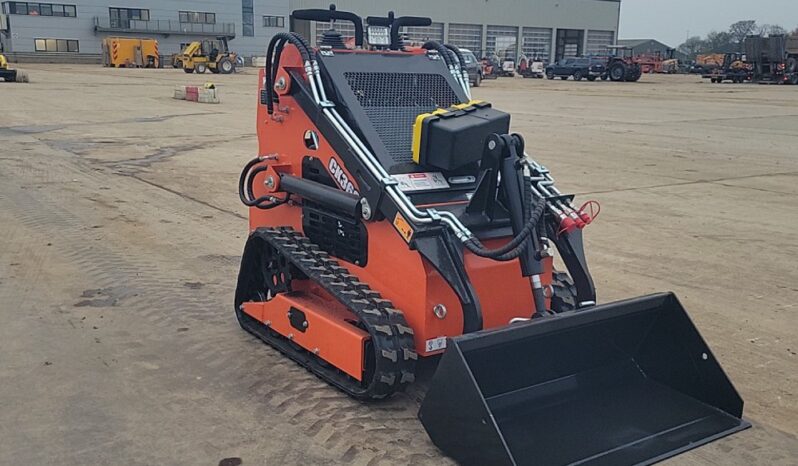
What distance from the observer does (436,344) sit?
11.8 feet

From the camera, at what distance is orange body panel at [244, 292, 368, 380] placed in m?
3.67

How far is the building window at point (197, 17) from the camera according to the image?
2653 inches

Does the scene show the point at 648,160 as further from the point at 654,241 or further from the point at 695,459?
the point at 695,459

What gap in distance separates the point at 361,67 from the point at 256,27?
70963 millimetres

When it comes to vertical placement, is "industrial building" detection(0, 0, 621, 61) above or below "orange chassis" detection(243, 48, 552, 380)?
above

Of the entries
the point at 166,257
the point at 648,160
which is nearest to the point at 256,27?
the point at 648,160

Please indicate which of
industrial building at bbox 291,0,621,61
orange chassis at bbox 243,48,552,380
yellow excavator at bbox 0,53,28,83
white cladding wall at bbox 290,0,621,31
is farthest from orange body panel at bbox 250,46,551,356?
industrial building at bbox 291,0,621,61

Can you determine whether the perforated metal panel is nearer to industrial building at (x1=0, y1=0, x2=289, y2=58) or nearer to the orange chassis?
industrial building at (x1=0, y1=0, x2=289, y2=58)

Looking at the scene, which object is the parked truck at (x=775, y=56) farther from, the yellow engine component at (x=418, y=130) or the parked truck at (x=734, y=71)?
the yellow engine component at (x=418, y=130)

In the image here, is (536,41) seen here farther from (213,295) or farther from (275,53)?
(275,53)

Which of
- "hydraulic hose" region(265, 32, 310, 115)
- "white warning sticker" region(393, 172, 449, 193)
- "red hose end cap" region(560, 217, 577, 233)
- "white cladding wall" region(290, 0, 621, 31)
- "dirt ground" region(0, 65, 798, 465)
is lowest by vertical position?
"dirt ground" region(0, 65, 798, 465)

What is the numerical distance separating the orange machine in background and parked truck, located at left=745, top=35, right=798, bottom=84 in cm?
3967

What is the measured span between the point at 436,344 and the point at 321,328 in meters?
0.64

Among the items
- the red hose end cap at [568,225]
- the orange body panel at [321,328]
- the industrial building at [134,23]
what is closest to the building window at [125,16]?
the industrial building at [134,23]
